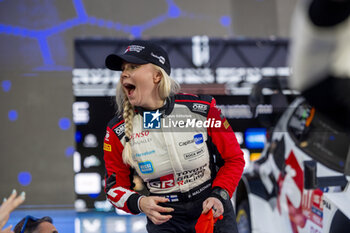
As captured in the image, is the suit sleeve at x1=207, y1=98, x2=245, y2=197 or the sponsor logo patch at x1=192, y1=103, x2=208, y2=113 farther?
the sponsor logo patch at x1=192, y1=103, x2=208, y2=113

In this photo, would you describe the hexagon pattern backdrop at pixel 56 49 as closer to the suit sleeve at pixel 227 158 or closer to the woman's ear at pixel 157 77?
the woman's ear at pixel 157 77

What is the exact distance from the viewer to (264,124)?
8.95 ft

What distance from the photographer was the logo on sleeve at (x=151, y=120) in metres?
1.78

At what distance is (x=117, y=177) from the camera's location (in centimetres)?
171

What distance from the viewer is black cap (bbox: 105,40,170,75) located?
167 cm

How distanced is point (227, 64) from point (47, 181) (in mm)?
2394

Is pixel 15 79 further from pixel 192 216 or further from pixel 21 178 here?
pixel 192 216

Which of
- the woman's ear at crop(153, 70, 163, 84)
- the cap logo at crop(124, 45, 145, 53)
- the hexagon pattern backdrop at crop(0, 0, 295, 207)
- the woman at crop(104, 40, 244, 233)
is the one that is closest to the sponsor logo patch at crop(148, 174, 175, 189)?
the woman at crop(104, 40, 244, 233)

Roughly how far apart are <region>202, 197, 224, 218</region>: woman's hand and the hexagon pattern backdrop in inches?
96.1

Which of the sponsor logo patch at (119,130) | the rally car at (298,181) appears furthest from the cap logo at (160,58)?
the rally car at (298,181)

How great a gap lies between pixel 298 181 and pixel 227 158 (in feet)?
2.69

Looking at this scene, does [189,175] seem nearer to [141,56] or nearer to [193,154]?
[193,154]

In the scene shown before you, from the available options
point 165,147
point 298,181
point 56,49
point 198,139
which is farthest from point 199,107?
point 56,49

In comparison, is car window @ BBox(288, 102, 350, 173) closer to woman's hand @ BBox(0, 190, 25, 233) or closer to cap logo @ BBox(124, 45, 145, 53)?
cap logo @ BBox(124, 45, 145, 53)
